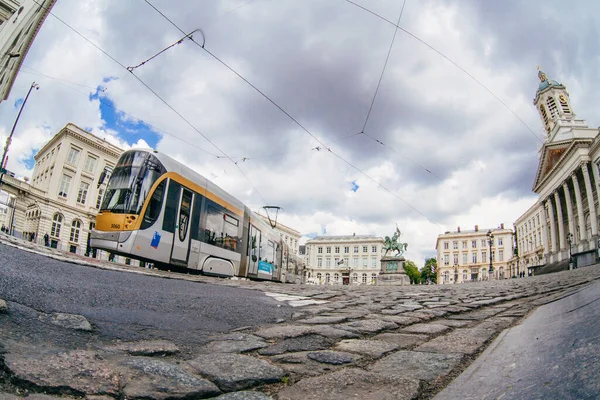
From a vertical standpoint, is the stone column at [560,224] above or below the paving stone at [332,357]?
above

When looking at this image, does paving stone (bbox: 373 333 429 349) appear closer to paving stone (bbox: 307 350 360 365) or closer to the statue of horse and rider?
paving stone (bbox: 307 350 360 365)

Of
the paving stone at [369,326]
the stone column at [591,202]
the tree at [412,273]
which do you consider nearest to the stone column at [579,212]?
the stone column at [591,202]

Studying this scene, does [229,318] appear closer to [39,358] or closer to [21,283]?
[21,283]

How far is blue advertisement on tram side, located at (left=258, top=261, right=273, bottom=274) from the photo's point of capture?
16.1 metres

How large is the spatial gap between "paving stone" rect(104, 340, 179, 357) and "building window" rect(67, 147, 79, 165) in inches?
1595

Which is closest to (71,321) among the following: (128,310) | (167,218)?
(128,310)

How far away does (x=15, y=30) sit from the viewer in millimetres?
19562

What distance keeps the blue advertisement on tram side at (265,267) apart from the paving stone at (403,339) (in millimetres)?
13485

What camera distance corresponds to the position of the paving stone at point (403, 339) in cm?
252

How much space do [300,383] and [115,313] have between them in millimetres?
1836

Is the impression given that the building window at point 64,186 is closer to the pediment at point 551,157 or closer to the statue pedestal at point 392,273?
the statue pedestal at point 392,273

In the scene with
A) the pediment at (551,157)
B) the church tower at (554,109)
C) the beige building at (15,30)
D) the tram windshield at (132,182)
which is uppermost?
the church tower at (554,109)

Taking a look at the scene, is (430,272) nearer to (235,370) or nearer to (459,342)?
(459,342)

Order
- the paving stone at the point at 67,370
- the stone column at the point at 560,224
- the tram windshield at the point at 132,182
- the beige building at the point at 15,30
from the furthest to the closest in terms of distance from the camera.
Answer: the stone column at the point at 560,224 → the beige building at the point at 15,30 → the tram windshield at the point at 132,182 → the paving stone at the point at 67,370
